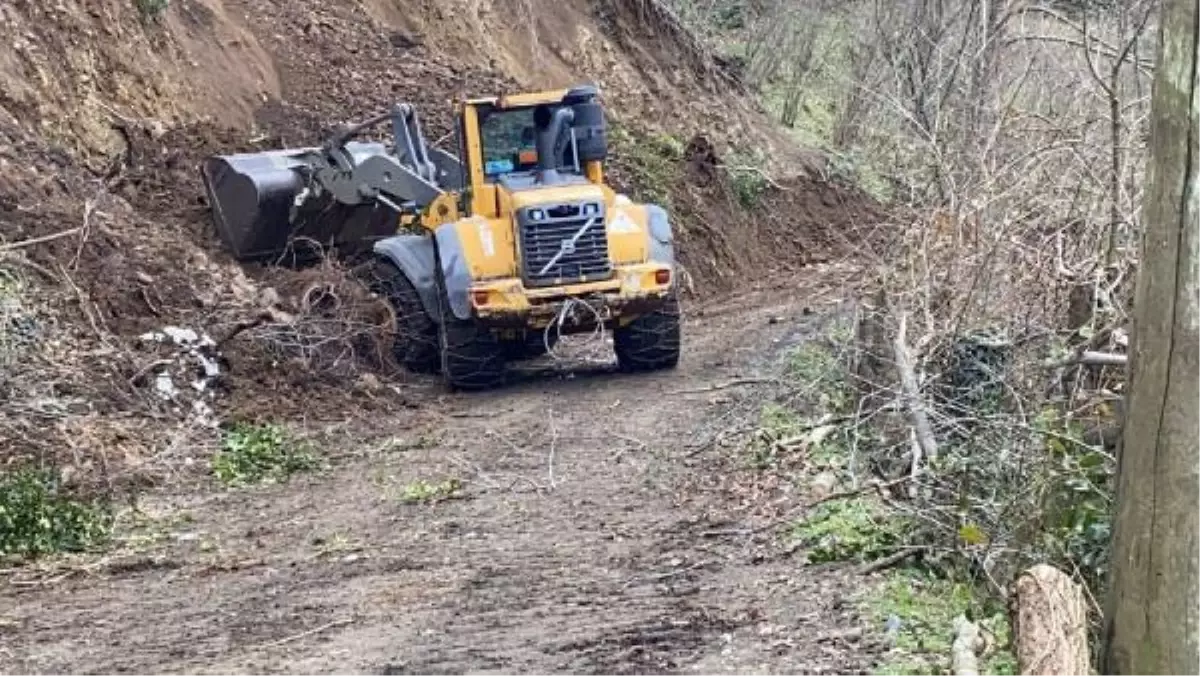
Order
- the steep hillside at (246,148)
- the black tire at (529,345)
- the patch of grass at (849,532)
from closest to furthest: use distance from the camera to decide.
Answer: the patch of grass at (849,532), the steep hillside at (246,148), the black tire at (529,345)

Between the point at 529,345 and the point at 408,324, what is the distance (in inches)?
40.5

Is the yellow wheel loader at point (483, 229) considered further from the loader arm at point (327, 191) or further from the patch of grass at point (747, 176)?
the patch of grass at point (747, 176)

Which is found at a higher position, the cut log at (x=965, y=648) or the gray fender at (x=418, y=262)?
the gray fender at (x=418, y=262)

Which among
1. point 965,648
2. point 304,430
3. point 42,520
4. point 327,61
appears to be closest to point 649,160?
point 327,61

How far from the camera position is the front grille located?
1379cm

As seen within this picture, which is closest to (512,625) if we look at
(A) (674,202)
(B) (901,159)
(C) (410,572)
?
(C) (410,572)

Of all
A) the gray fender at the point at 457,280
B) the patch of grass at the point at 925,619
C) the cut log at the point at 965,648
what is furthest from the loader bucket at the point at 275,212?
the cut log at the point at 965,648

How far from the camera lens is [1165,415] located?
16.1 ft

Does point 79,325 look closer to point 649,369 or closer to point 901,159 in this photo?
point 649,369

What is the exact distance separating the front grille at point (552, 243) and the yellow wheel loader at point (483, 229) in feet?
0.04

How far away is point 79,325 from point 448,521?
4138mm

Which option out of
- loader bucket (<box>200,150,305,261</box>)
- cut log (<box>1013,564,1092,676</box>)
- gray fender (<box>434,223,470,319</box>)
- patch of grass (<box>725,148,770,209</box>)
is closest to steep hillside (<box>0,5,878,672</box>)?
loader bucket (<box>200,150,305,261</box>)

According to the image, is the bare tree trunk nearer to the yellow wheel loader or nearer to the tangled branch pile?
A: the tangled branch pile

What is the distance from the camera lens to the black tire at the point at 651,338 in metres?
14.6
